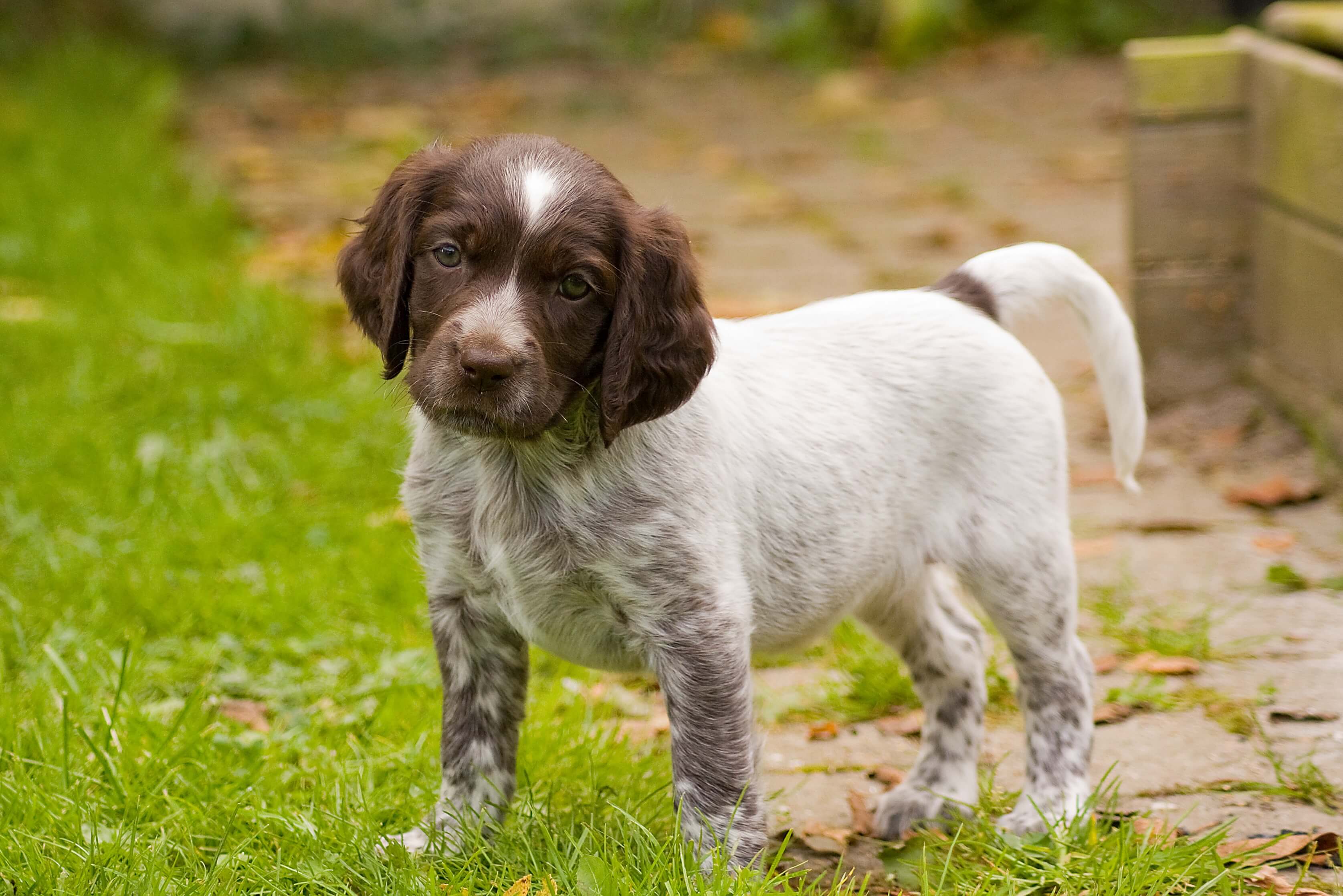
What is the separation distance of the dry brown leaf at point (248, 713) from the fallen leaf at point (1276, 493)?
3188mm

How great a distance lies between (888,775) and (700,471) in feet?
3.80

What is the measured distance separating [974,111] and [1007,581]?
8419 millimetres

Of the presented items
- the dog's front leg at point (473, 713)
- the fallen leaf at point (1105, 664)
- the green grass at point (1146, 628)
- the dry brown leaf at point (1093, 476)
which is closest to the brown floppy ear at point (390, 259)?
the dog's front leg at point (473, 713)

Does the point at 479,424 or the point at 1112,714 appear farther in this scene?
the point at 1112,714

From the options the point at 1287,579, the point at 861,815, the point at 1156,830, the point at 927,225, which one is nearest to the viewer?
the point at 1156,830

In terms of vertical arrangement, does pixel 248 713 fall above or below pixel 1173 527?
above

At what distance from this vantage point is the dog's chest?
112 inches

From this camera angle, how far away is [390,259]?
9.50 ft

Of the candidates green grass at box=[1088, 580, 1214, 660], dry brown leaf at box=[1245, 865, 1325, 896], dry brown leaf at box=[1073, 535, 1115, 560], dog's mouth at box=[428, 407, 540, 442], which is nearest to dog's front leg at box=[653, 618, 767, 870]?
dog's mouth at box=[428, 407, 540, 442]

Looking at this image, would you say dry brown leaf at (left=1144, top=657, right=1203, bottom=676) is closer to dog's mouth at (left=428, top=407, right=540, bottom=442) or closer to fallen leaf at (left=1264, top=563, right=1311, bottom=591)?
fallen leaf at (left=1264, top=563, right=1311, bottom=591)

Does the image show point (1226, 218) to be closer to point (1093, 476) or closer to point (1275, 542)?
point (1093, 476)

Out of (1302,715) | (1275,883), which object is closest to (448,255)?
(1275,883)

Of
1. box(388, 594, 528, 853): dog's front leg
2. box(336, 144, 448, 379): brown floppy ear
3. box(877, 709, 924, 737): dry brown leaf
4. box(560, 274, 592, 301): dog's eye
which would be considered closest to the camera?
box(560, 274, 592, 301): dog's eye

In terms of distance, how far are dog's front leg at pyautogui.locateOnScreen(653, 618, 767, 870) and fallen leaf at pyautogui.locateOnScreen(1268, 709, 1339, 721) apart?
152cm
